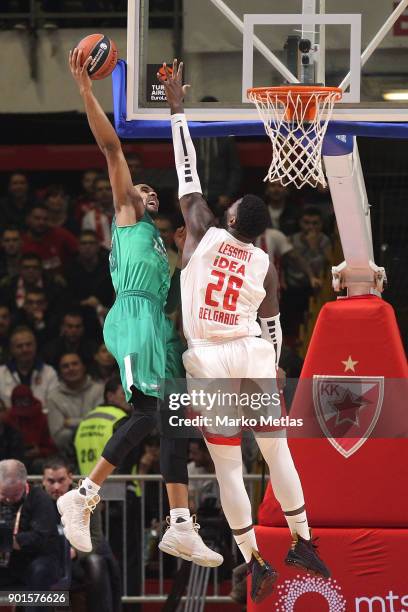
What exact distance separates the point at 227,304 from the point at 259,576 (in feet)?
5.60

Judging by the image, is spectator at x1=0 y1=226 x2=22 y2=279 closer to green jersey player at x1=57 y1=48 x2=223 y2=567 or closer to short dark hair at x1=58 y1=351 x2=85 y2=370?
short dark hair at x1=58 y1=351 x2=85 y2=370

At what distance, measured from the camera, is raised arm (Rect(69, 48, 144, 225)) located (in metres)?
9.31

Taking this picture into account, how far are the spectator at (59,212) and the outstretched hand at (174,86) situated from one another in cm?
664

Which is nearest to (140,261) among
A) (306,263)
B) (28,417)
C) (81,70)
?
(81,70)

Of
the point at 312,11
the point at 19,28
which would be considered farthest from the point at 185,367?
Answer: the point at 19,28

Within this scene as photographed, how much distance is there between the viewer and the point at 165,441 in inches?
374

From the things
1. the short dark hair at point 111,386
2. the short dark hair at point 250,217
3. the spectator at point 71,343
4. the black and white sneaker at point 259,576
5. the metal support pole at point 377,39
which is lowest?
the black and white sneaker at point 259,576

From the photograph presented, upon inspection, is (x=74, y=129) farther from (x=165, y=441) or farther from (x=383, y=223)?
(x=165, y=441)

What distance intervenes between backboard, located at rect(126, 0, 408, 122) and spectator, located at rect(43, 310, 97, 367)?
531 cm

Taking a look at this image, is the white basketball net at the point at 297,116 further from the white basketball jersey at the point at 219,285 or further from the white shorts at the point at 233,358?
the white shorts at the point at 233,358

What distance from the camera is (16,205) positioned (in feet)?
53.4

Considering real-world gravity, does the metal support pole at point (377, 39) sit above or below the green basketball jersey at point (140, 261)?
above

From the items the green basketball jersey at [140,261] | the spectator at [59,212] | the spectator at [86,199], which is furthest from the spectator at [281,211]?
the green basketball jersey at [140,261]

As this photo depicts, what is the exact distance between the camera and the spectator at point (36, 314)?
1530cm
